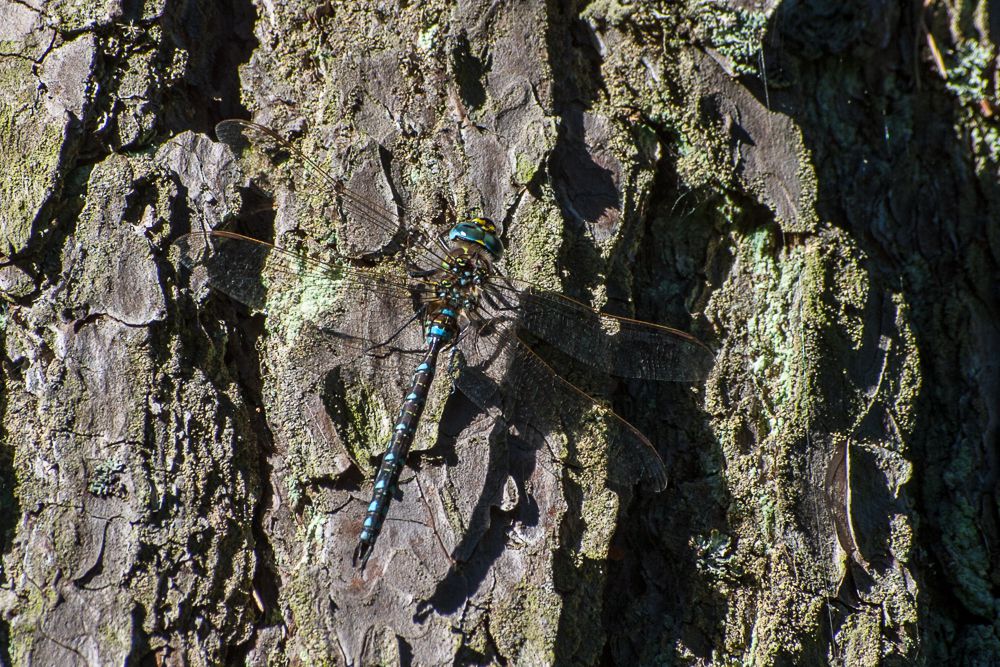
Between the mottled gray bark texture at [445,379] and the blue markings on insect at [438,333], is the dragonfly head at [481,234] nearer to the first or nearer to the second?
the mottled gray bark texture at [445,379]

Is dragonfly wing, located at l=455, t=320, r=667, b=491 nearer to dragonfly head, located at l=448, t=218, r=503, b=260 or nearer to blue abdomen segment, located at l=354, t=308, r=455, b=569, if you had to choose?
blue abdomen segment, located at l=354, t=308, r=455, b=569

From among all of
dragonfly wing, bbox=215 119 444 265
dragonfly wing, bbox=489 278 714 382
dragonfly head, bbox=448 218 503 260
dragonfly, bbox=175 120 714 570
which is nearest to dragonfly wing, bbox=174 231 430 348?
dragonfly, bbox=175 120 714 570

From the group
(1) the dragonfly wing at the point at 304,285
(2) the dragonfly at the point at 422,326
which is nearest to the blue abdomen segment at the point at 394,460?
(2) the dragonfly at the point at 422,326

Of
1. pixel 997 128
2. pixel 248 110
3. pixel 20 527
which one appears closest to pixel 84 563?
pixel 20 527

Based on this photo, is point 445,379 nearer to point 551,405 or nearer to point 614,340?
point 551,405

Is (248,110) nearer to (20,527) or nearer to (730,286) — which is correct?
(20,527)
